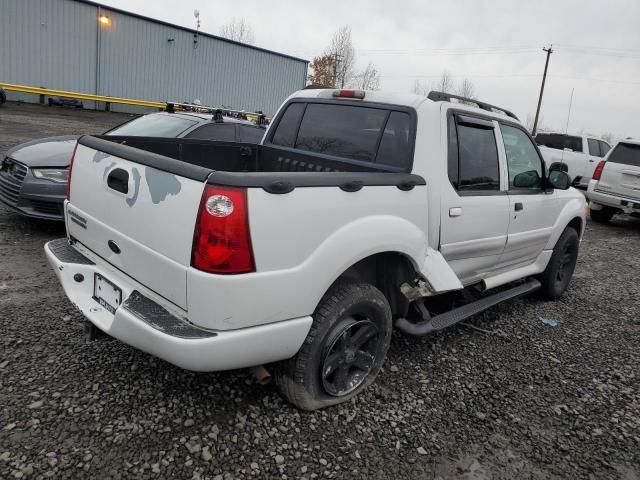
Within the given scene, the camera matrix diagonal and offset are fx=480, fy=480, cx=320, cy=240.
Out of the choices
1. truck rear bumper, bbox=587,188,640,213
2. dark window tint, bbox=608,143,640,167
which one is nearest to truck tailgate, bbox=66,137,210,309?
truck rear bumper, bbox=587,188,640,213

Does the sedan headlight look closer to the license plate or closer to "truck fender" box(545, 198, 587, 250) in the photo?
the license plate

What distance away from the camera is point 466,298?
3.99m

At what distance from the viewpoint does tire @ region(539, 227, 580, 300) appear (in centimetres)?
486

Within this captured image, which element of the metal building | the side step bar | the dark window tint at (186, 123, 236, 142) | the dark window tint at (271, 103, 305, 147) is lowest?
the side step bar

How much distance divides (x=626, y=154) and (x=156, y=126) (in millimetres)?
8938

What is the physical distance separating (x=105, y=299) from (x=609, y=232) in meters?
9.95

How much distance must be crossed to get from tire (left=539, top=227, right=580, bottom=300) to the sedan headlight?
509 cm

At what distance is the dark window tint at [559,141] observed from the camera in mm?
15148

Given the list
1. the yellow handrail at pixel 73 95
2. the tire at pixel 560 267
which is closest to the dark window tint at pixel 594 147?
the tire at pixel 560 267

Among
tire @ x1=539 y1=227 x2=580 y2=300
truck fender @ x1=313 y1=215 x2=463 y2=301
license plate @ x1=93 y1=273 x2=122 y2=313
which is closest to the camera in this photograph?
truck fender @ x1=313 y1=215 x2=463 y2=301

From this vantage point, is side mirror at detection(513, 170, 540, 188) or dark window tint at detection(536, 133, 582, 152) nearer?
side mirror at detection(513, 170, 540, 188)

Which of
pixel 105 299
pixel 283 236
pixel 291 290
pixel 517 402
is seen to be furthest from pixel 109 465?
pixel 517 402

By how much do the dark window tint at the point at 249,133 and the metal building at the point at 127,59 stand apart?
20723mm

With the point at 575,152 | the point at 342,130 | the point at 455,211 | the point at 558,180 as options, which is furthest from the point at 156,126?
the point at 575,152
